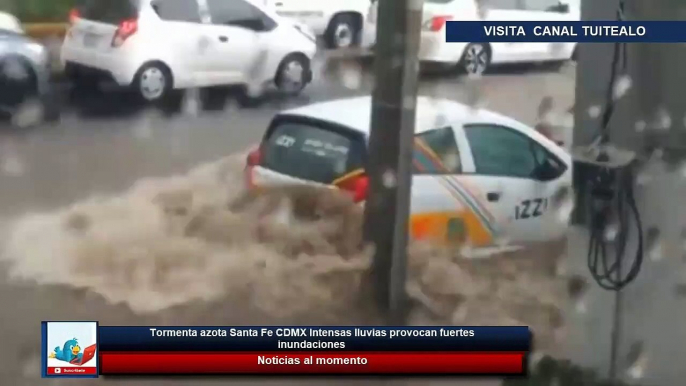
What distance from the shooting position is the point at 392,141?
2549 millimetres

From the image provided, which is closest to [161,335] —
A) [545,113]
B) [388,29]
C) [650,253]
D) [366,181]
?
[366,181]

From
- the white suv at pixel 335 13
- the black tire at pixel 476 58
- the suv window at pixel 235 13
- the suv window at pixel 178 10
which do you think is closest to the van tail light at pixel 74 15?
the suv window at pixel 178 10

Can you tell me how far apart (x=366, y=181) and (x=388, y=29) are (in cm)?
48

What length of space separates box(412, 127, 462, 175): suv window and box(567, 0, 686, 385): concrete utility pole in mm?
404

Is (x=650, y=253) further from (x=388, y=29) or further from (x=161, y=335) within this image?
(x=161, y=335)

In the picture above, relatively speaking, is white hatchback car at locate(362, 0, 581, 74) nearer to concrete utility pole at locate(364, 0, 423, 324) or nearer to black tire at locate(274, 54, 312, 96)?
concrete utility pole at locate(364, 0, 423, 324)

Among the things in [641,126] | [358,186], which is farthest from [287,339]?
[641,126]

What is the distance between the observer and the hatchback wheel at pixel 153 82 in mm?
2506

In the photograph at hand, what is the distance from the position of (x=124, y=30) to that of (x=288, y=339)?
1.09 meters

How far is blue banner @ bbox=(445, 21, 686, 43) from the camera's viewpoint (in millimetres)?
2508

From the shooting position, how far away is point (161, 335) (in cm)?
259

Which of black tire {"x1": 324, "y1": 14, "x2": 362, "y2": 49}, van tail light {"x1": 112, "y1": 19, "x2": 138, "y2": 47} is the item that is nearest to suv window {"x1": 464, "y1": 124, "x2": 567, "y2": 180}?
black tire {"x1": 324, "y1": 14, "x2": 362, "y2": 49}

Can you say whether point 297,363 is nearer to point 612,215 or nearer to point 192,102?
point 192,102

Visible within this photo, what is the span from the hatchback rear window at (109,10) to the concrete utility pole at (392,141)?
29.8 inches
